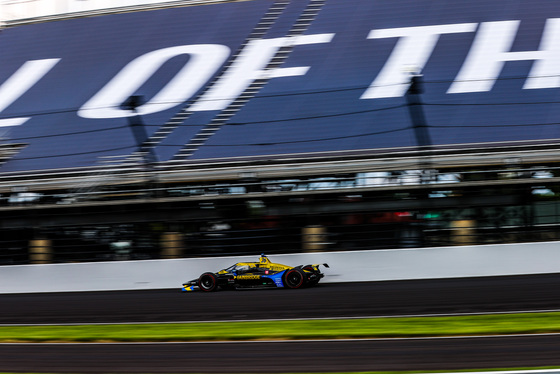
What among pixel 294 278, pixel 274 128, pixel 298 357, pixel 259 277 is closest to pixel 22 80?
pixel 274 128

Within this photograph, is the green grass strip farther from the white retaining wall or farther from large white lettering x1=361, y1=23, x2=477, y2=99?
large white lettering x1=361, y1=23, x2=477, y2=99

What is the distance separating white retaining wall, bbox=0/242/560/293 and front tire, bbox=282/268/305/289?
69cm

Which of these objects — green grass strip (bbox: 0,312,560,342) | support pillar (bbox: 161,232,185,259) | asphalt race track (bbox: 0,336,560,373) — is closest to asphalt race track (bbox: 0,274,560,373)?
asphalt race track (bbox: 0,336,560,373)

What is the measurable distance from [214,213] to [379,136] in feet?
15.3

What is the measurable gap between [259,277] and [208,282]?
100 centimetres

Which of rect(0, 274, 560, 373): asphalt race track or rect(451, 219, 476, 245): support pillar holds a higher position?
rect(451, 219, 476, 245): support pillar

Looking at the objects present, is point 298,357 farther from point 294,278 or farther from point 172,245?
point 172,245

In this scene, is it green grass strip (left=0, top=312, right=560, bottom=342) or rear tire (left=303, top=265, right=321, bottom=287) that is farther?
rear tire (left=303, top=265, right=321, bottom=287)

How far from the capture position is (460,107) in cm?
1634

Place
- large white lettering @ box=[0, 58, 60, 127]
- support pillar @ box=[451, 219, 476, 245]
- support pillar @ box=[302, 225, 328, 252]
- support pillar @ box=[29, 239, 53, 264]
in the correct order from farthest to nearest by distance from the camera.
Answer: large white lettering @ box=[0, 58, 60, 127] → support pillar @ box=[29, 239, 53, 264] → support pillar @ box=[302, 225, 328, 252] → support pillar @ box=[451, 219, 476, 245]

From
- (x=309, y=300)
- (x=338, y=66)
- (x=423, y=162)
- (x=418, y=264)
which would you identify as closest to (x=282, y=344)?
(x=309, y=300)

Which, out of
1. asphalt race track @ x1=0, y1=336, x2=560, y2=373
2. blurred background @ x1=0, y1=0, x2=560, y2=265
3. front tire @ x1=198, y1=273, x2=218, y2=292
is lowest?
asphalt race track @ x1=0, y1=336, x2=560, y2=373

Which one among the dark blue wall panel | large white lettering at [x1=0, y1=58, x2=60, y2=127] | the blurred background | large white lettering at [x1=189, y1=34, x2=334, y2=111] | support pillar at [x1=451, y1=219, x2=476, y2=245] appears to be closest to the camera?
support pillar at [x1=451, y1=219, x2=476, y2=245]

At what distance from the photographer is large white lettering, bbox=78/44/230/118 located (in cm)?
1905
